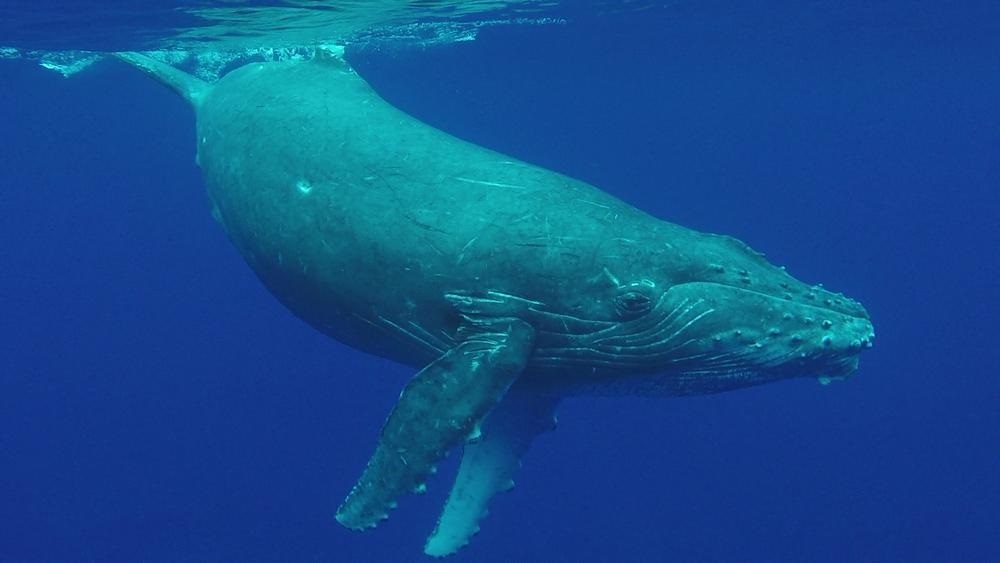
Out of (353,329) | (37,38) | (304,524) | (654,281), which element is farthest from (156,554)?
(654,281)

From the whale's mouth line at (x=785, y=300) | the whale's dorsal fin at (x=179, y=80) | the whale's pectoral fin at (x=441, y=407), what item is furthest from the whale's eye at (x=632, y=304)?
the whale's dorsal fin at (x=179, y=80)

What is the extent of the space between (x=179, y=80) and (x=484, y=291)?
8.31 m

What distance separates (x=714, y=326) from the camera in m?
5.83

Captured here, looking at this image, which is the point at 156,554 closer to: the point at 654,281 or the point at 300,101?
the point at 300,101

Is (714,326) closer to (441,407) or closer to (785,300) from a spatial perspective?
(785,300)

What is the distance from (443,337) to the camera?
6754 millimetres

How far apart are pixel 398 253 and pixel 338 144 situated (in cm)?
165

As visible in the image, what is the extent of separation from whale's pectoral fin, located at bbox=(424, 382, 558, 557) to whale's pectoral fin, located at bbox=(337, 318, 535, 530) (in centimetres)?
225

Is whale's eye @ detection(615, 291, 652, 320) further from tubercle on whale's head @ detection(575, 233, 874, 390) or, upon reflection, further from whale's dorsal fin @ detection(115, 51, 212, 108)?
whale's dorsal fin @ detection(115, 51, 212, 108)

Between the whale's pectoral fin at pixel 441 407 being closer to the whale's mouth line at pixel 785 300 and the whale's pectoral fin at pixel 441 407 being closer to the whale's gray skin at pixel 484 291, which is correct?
the whale's gray skin at pixel 484 291

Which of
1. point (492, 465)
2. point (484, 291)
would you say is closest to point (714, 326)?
point (484, 291)

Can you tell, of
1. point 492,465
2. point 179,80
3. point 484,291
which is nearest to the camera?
point 484,291

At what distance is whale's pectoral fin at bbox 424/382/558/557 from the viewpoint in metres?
8.23

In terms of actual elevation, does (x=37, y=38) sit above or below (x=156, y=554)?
above
